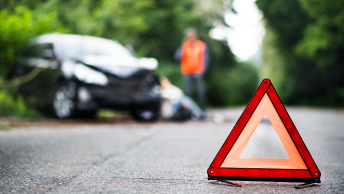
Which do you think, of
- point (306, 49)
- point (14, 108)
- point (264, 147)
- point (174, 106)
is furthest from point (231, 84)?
point (264, 147)

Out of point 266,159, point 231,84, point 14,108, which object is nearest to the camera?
point 266,159

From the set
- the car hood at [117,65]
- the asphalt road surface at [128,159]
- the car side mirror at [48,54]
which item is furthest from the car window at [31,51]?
the asphalt road surface at [128,159]

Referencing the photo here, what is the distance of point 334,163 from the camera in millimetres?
4453

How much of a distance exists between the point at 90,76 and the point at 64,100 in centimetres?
85

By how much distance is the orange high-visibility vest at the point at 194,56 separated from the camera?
11.2m

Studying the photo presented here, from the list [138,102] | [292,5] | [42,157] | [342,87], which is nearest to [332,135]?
[138,102]

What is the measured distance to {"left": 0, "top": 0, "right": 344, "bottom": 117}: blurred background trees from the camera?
37.1 ft

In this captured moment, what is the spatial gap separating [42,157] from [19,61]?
650cm

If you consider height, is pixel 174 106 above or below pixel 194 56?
below

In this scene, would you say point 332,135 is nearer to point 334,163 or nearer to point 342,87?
point 334,163

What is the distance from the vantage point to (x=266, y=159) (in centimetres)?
334

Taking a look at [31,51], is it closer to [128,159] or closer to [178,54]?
[178,54]

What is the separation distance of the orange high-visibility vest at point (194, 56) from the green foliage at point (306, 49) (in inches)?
138

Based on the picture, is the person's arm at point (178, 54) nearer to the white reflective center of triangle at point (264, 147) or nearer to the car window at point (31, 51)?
the car window at point (31, 51)
